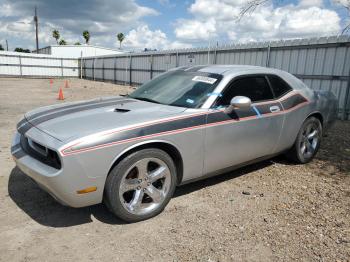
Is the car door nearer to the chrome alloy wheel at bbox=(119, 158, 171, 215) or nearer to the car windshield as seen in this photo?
the car windshield

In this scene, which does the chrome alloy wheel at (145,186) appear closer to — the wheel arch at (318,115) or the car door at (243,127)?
the car door at (243,127)

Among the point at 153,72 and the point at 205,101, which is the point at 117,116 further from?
the point at 153,72

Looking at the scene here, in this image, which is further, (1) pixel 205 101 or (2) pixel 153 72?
(2) pixel 153 72

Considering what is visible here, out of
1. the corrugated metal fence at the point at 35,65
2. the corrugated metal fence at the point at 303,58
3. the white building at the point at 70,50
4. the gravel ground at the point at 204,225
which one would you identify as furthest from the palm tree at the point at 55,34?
the gravel ground at the point at 204,225

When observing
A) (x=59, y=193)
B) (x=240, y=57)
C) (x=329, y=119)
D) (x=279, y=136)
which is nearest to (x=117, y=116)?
(x=59, y=193)

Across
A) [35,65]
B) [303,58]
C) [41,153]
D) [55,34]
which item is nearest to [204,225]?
[41,153]

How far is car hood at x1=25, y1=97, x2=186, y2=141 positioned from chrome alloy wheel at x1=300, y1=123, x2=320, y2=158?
8.33 feet

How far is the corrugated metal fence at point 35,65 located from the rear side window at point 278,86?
1460 inches

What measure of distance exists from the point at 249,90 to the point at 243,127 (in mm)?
583

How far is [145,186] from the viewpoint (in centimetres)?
324

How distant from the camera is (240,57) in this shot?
1432cm

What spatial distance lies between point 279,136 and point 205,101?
1465 millimetres

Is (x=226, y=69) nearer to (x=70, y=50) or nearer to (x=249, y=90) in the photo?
(x=249, y=90)

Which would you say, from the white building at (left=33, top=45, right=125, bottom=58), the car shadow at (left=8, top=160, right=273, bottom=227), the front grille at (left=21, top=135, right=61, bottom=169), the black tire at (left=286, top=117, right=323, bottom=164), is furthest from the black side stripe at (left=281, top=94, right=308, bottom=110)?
the white building at (left=33, top=45, right=125, bottom=58)
